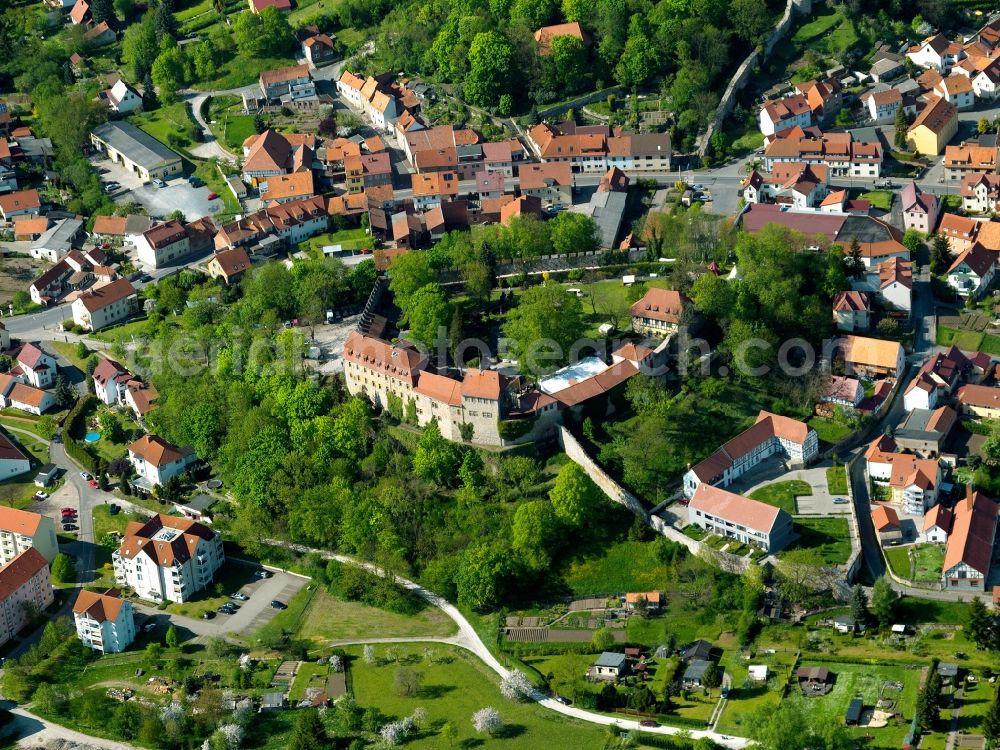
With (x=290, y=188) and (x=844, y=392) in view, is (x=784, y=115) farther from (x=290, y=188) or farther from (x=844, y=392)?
(x=290, y=188)

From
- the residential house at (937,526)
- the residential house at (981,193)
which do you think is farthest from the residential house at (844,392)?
the residential house at (981,193)

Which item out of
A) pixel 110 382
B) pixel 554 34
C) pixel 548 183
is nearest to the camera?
pixel 110 382

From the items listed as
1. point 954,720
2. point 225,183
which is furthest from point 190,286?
point 954,720

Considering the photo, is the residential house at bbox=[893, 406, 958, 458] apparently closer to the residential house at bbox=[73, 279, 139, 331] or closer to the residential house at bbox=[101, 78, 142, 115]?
the residential house at bbox=[73, 279, 139, 331]

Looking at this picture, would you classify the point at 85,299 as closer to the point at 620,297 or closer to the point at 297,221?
the point at 297,221

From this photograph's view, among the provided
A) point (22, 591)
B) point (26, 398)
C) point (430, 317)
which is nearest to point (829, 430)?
point (430, 317)

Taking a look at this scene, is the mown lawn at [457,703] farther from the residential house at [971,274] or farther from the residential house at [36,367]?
the residential house at [971,274]
